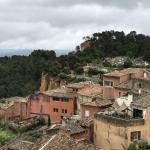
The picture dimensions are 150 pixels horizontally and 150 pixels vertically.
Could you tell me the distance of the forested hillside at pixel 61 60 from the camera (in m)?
72.6

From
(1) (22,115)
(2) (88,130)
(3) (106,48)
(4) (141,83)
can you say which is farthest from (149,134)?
(3) (106,48)

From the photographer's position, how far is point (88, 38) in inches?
3723

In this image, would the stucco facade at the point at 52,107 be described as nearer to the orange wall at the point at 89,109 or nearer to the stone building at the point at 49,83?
the orange wall at the point at 89,109

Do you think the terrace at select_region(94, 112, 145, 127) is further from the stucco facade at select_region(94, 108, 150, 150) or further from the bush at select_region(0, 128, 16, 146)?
the bush at select_region(0, 128, 16, 146)


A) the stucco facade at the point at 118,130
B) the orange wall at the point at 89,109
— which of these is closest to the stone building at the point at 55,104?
the orange wall at the point at 89,109

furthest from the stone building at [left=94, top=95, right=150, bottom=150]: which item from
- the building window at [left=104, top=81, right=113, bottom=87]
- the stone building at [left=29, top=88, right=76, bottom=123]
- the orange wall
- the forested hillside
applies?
the forested hillside

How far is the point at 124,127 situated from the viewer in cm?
3164

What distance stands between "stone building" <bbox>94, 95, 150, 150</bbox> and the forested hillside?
1166 inches

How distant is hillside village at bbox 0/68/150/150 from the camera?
1254 inches

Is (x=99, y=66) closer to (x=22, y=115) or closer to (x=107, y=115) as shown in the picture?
(x=22, y=115)

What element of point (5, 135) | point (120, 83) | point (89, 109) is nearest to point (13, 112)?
point (5, 135)

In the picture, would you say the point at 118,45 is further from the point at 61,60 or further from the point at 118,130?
the point at 118,130

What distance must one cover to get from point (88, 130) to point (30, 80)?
4125 cm

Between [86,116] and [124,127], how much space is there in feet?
31.2
